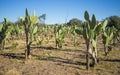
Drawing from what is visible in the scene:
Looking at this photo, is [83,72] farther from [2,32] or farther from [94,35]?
[2,32]

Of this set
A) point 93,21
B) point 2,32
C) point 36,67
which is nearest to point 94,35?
point 93,21

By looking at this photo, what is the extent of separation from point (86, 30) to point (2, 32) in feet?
19.5

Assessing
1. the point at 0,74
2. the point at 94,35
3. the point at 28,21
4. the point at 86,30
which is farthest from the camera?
the point at 28,21

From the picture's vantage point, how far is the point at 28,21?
33.4ft

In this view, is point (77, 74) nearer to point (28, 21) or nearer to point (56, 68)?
point (56, 68)

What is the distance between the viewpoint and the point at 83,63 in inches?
358

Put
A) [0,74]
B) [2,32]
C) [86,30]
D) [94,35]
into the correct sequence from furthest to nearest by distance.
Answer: [2,32] → [94,35] → [86,30] → [0,74]

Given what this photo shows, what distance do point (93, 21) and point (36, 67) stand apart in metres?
3.17

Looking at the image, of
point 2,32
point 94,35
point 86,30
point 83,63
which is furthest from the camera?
point 2,32

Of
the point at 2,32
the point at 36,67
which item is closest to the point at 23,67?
the point at 36,67

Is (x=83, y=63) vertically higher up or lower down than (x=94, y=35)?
lower down

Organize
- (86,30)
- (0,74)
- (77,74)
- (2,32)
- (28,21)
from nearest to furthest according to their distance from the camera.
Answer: (0,74)
(77,74)
(86,30)
(28,21)
(2,32)

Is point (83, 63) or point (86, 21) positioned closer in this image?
point (86, 21)

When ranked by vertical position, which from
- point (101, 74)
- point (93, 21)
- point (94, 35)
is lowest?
point (101, 74)
